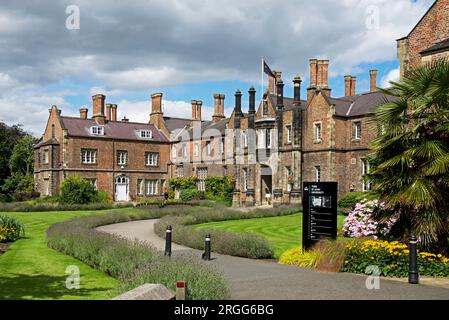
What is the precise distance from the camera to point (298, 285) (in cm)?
1105

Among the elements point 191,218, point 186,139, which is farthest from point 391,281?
point 186,139

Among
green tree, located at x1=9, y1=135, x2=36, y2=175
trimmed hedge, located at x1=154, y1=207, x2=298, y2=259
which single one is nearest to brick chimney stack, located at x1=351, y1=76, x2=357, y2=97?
trimmed hedge, located at x1=154, y1=207, x2=298, y2=259

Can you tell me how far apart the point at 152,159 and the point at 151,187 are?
3344mm

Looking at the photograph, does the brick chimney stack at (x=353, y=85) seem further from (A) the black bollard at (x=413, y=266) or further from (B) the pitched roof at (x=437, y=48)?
(A) the black bollard at (x=413, y=266)

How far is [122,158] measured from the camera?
59.6m

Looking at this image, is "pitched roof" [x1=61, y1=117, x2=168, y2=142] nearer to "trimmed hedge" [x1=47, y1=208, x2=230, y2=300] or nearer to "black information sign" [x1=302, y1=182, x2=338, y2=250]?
"trimmed hedge" [x1=47, y1=208, x2=230, y2=300]

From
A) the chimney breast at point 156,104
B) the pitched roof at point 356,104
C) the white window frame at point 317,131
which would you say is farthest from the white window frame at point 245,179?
the chimney breast at point 156,104

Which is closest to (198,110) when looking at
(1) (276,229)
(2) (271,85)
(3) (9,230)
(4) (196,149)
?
(4) (196,149)

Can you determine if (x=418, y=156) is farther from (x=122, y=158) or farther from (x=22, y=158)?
(x=22, y=158)

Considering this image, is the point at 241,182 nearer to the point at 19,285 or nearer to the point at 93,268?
the point at 93,268

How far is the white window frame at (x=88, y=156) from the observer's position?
56.6m

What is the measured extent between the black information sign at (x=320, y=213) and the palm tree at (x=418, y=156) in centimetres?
141

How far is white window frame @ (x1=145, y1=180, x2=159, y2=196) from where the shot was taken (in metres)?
61.7
